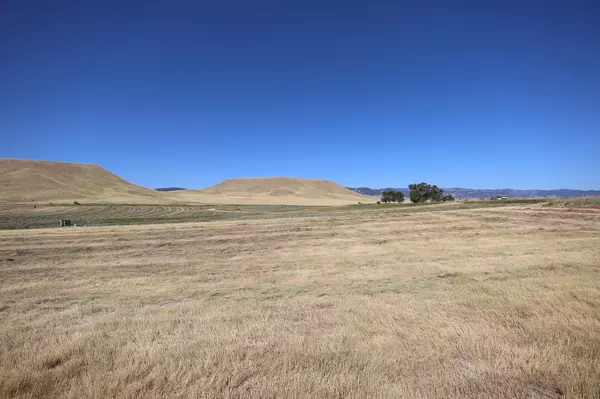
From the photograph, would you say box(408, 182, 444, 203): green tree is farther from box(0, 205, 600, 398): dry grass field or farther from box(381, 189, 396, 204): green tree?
box(0, 205, 600, 398): dry grass field

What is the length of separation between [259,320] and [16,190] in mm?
162969

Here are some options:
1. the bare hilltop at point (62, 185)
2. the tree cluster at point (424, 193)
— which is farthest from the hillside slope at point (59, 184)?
the tree cluster at point (424, 193)

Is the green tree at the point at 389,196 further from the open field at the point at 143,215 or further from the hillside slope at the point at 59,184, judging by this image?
the hillside slope at the point at 59,184

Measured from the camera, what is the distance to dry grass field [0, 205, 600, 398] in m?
4.14

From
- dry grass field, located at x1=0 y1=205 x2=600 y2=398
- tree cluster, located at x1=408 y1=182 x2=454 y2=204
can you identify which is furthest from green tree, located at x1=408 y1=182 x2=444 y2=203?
dry grass field, located at x1=0 y1=205 x2=600 y2=398

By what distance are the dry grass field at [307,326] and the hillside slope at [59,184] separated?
437 ft

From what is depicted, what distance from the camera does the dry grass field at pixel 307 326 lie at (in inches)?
163

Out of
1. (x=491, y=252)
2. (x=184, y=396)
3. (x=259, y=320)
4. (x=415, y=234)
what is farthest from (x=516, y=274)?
(x=415, y=234)

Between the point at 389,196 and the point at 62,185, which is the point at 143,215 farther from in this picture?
the point at 62,185

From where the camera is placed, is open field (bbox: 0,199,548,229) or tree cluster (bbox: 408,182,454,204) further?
tree cluster (bbox: 408,182,454,204)

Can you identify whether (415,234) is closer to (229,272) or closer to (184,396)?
(229,272)

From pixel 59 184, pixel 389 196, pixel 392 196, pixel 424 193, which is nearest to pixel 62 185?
pixel 59 184

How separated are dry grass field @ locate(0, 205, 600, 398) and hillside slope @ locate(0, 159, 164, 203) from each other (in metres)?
133

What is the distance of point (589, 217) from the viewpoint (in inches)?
907
